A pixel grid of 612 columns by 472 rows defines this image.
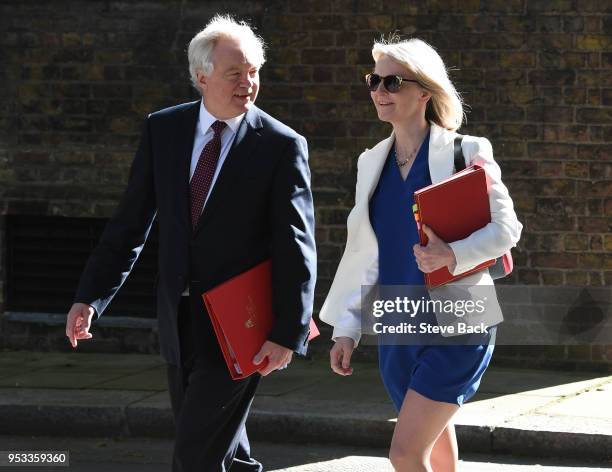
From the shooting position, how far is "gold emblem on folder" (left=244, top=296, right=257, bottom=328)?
445 cm

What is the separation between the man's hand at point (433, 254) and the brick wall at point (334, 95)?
4974mm

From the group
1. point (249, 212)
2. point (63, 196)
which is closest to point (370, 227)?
point (249, 212)

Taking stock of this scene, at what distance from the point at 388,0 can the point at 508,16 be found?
0.86m

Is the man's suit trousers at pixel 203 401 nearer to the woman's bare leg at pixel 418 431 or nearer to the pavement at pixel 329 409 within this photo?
the woman's bare leg at pixel 418 431

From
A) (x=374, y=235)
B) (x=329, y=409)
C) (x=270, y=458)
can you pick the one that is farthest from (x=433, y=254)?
(x=329, y=409)

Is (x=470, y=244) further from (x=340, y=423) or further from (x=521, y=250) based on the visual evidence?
(x=521, y=250)

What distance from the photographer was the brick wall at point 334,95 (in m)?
8.99

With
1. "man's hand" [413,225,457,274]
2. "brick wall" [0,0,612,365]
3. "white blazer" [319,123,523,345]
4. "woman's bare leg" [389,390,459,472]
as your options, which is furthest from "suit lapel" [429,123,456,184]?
"brick wall" [0,0,612,365]

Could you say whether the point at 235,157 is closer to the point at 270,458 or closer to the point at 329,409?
the point at 270,458

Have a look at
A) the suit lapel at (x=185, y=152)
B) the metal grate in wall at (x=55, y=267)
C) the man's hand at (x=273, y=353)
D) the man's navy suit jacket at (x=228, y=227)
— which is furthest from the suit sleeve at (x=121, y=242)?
the metal grate in wall at (x=55, y=267)

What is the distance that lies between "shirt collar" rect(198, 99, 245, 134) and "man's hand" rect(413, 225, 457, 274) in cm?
86

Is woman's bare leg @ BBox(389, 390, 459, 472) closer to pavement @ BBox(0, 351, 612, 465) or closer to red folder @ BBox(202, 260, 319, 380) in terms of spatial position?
red folder @ BBox(202, 260, 319, 380)

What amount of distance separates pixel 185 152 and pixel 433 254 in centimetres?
102

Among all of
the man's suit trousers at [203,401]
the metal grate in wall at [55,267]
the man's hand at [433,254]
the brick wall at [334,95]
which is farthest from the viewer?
the metal grate in wall at [55,267]
